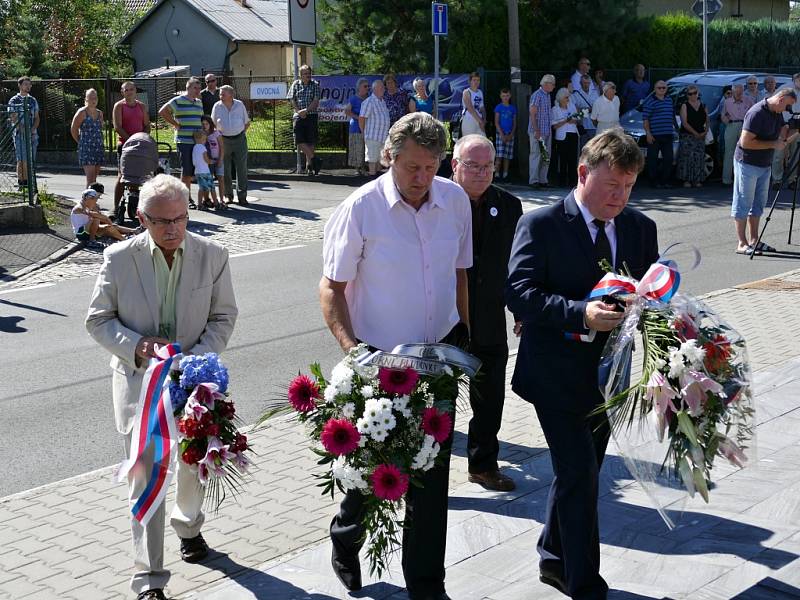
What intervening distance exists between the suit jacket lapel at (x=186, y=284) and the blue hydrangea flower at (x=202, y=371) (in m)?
0.38

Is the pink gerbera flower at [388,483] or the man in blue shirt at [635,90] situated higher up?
the man in blue shirt at [635,90]

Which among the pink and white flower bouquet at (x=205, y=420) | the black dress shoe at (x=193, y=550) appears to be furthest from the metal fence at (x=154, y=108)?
the pink and white flower bouquet at (x=205, y=420)

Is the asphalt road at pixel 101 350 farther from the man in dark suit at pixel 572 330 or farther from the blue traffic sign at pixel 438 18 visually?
the blue traffic sign at pixel 438 18

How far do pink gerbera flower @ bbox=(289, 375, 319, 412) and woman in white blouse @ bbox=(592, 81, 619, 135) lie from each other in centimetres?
1739

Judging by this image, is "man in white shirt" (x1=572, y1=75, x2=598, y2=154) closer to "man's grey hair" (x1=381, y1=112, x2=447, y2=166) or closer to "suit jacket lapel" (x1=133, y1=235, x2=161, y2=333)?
"man's grey hair" (x1=381, y1=112, x2=447, y2=166)

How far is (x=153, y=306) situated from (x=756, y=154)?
10209mm

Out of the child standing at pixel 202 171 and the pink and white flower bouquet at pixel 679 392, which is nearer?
the pink and white flower bouquet at pixel 679 392

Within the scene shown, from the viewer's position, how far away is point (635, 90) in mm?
24266

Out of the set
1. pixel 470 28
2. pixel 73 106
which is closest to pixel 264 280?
pixel 470 28

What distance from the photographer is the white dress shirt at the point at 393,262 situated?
15.5 feet

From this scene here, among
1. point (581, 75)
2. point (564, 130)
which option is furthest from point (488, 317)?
point (581, 75)

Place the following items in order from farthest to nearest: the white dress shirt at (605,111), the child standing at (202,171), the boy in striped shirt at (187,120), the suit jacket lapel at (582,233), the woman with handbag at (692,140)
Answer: the white dress shirt at (605,111) → the woman with handbag at (692,140) → the boy in striped shirt at (187,120) → the child standing at (202,171) → the suit jacket lapel at (582,233)

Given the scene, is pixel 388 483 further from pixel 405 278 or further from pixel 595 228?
pixel 595 228

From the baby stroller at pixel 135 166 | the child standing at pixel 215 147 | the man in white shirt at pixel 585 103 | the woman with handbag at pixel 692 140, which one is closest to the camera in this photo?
the baby stroller at pixel 135 166
